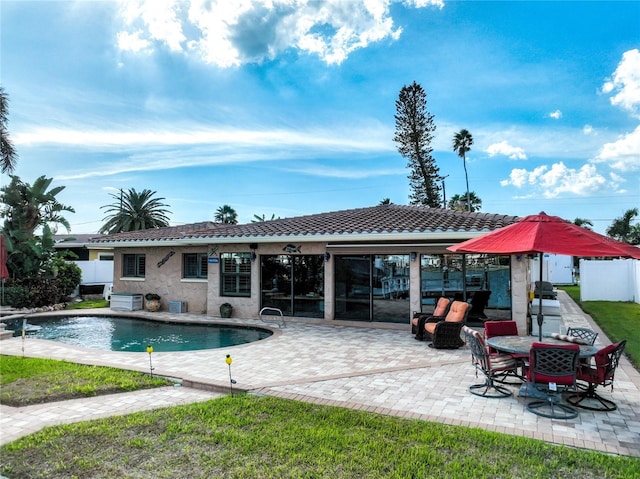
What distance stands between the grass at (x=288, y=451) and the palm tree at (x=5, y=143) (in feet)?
78.6

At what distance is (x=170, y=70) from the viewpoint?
53.7ft

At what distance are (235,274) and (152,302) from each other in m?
5.23

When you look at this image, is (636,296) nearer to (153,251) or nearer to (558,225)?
(558,225)

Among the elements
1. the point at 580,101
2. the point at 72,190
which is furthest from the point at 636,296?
the point at 72,190

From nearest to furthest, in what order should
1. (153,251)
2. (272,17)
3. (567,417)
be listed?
(567,417) → (272,17) → (153,251)

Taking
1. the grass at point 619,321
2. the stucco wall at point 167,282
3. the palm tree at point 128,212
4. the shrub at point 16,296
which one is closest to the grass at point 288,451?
the grass at point 619,321

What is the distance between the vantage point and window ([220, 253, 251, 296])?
57.6ft

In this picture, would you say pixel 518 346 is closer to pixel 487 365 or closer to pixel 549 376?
pixel 487 365

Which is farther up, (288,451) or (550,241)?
(550,241)

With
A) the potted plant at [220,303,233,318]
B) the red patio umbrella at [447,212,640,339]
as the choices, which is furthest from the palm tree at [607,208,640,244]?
the red patio umbrella at [447,212,640,339]

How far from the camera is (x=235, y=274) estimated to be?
58.5 ft

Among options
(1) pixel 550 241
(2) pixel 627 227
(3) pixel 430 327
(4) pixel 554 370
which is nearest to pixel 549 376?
(4) pixel 554 370

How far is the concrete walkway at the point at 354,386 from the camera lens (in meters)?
5.88

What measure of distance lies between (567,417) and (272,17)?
1330cm
